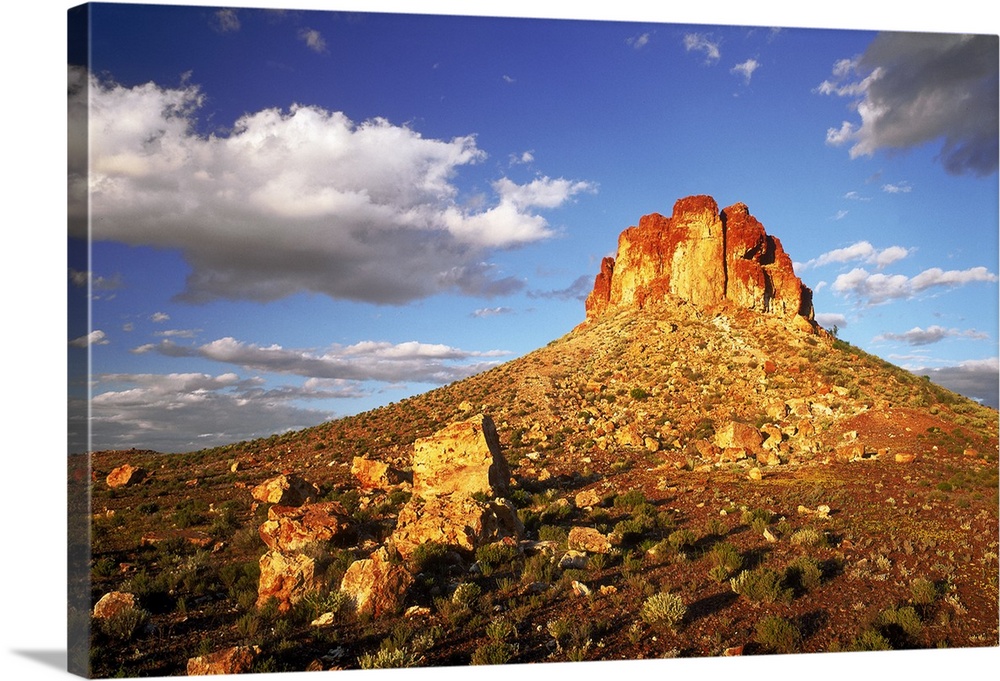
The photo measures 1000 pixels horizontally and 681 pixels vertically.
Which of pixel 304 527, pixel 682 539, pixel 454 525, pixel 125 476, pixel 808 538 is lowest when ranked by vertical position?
pixel 808 538

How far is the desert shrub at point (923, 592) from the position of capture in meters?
8.43

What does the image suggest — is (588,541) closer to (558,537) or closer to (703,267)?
(558,537)

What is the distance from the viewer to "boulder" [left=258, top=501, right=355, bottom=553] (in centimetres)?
929

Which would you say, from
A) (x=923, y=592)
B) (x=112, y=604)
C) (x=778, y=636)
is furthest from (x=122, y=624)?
(x=923, y=592)

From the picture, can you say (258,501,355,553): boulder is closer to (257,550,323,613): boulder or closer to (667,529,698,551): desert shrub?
(257,550,323,613): boulder

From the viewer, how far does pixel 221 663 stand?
6754 mm

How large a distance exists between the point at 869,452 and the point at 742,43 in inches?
367

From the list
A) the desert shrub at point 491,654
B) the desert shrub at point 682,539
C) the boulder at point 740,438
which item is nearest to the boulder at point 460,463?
the desert shrub at point 682,539

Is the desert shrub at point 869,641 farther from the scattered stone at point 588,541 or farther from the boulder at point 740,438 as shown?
the boulder at point 740,438

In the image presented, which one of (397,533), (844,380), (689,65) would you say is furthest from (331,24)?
(844,380)

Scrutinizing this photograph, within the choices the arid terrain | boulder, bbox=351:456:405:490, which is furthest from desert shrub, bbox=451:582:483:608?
boulder, bbox=351:456:405:490

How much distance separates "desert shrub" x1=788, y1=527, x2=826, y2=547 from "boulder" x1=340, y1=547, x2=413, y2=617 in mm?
6165

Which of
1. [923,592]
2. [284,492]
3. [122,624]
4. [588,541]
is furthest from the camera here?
[284,492]

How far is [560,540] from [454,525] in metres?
1.87
